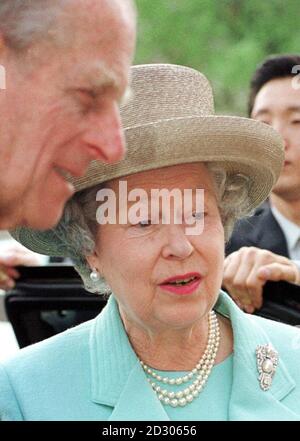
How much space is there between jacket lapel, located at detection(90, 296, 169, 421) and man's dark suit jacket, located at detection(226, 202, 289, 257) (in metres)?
1.43

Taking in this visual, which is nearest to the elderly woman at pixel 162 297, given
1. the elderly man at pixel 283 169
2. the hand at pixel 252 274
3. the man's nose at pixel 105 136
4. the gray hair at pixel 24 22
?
the hand at pixel 252 274

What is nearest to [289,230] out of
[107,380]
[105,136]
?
[107,380]

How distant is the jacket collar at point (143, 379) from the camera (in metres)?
2.71

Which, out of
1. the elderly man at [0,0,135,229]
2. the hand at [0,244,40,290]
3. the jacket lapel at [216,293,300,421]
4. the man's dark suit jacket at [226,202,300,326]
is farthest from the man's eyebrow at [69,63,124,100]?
the hand at [0,244,40,290]

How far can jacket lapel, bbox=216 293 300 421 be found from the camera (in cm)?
274

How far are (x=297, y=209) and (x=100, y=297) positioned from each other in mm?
1437

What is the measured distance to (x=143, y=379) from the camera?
9.10 ft

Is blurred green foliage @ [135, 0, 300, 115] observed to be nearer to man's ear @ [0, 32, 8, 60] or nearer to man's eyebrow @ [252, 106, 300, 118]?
man's eyebrow @ [252, 106, 300, 118]

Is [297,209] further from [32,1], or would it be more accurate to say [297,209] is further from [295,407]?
[32,1]

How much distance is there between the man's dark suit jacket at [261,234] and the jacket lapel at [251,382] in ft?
4.26

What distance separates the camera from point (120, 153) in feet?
6.54

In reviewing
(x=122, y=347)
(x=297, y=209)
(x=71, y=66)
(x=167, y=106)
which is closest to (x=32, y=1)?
(x=71, y=66)

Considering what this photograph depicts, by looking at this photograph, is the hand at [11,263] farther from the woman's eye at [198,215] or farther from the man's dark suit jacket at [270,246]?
the woman's eye at [198,215]

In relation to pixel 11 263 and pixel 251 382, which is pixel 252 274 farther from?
pixel 11 263
